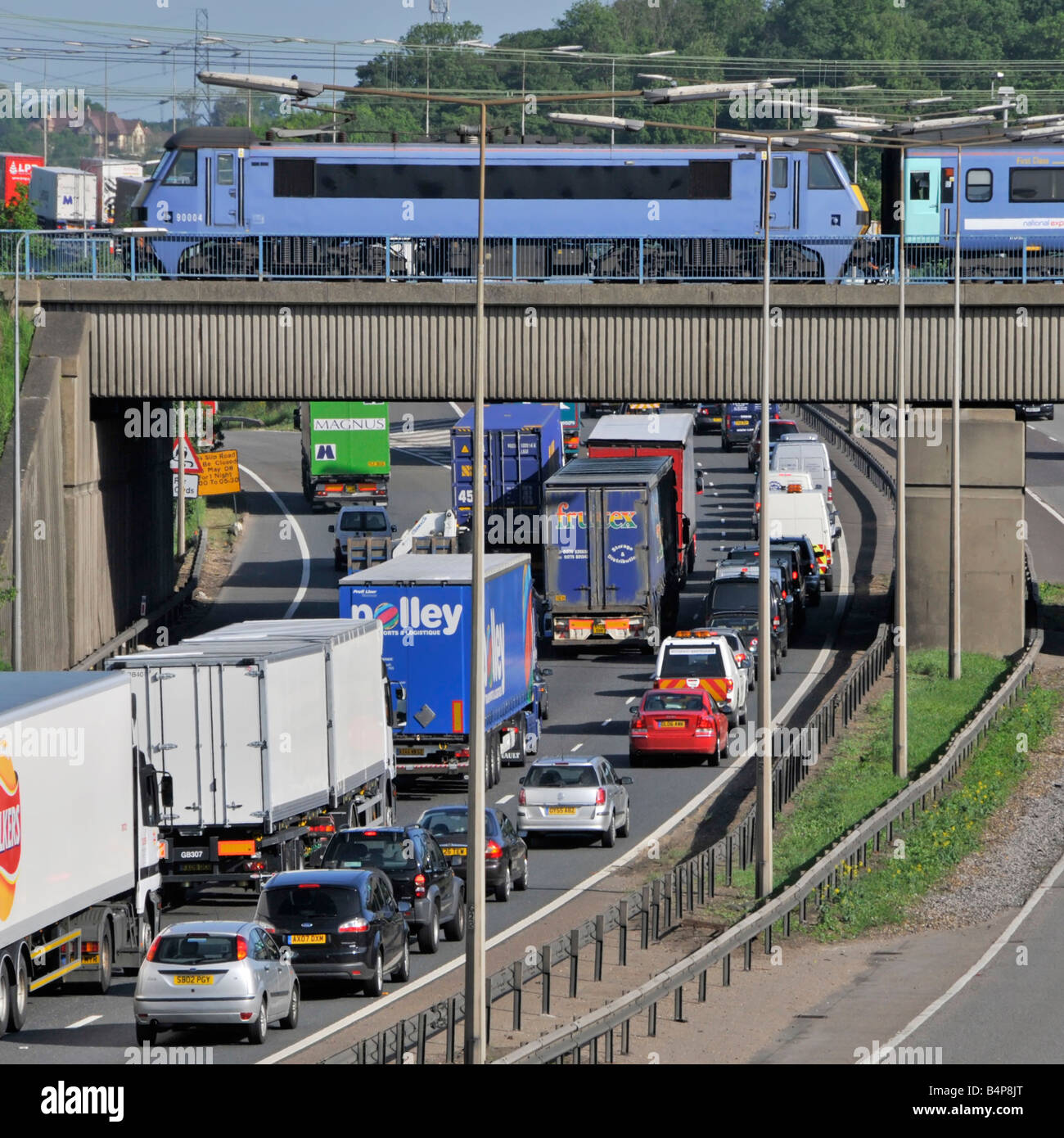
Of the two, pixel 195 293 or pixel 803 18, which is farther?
pixel 803 18

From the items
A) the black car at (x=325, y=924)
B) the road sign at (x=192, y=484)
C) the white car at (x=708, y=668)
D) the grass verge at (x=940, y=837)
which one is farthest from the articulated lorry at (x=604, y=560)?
the black car at (x=325, y=924)

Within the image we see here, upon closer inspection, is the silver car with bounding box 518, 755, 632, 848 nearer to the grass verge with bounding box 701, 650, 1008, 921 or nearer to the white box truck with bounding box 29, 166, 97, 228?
the grass verge with bounding box 701, 650, 1008, 921

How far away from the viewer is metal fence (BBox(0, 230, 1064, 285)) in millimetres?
48750

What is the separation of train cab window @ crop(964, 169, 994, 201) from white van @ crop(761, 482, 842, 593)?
10.0 m

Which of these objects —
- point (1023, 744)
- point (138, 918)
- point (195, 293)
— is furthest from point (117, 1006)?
point (195, 293)

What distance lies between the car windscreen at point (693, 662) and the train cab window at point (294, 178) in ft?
49.5

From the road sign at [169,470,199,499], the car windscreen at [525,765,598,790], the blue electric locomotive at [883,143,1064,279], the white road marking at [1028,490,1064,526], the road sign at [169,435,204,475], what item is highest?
the blue electric locomotive at [883,143,1064,279]

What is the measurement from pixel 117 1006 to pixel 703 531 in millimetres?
48861

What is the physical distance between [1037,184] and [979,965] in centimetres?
3119

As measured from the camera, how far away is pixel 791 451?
236 feet

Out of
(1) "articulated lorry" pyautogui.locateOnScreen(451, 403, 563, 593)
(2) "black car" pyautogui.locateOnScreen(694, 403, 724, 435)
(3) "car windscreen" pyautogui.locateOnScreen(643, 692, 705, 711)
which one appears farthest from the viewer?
(2) "black car" pyautogui.locateOnScreen(694, 403, 724, 435)

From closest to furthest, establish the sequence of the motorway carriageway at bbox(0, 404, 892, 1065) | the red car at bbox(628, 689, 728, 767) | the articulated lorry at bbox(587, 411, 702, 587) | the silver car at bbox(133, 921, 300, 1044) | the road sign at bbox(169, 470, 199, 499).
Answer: the silver car at bbox(133, 921, 300, 1044), the motorway carriageway at bbox(0, 404, 892, 1065), the red car at bbox(628, 689, 728, 767), the articulated lorry at bbox(587, 411, 702, 587), the road sign at bbox(169, 470, 199, 499)

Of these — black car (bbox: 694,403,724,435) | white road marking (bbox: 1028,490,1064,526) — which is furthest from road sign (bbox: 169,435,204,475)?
black car (bbox: 694,403,724,435)
